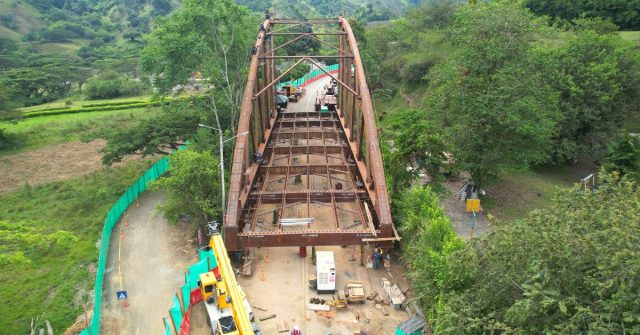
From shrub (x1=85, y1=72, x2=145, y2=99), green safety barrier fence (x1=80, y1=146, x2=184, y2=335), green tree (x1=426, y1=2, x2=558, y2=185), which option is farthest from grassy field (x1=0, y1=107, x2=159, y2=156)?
green tree (x1=426, y1=2, x2=558, y2=185)

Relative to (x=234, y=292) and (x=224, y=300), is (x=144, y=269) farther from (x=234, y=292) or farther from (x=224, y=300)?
(x=234, y=292)

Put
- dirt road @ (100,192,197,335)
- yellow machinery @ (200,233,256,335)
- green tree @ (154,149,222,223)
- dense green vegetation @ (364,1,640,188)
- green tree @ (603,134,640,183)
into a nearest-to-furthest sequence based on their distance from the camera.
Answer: yellow machinery @ (200,233,256,335)
dirt road @ (100,192,197,335)
green tree @ (154,149,222,223)
dense green vegetation @ (364,1,640,188)
green tree @ (603,134,640,183)

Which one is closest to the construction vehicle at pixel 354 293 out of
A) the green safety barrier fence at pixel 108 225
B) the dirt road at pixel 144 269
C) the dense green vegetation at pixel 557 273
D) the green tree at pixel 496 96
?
the dense green vegetation at pixel 557 273

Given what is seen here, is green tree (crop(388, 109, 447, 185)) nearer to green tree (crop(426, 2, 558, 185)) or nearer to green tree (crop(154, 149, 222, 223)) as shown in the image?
green tree (crop(426, 2, 558, 185))

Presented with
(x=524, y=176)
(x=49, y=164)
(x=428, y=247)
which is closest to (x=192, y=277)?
(x=428, y=247)

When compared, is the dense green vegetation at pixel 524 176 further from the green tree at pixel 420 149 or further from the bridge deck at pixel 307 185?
the bridge deck at pixel 307 185

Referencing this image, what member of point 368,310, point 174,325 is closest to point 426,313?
point 368,310

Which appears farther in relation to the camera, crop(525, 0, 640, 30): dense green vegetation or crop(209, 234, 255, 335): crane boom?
crop(525, 0, 640, 30): dense green vegetation

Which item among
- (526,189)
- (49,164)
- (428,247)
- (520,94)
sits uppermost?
(520,94)
